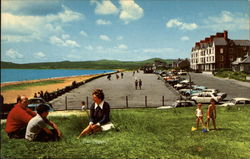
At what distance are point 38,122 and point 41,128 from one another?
0.29m

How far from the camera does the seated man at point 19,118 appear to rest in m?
7.51

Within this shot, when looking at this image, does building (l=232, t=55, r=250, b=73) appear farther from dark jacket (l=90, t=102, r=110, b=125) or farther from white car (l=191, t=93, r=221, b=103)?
dark jacket (l=90, t=102, r=110, b=125)

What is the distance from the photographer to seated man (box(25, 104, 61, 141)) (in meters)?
7.00

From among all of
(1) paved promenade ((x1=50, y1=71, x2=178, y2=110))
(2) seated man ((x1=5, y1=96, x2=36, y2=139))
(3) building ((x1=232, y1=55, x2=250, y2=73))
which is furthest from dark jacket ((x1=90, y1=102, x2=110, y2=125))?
(3) building ((x1=232, y1=55, x2=250, y2=73))

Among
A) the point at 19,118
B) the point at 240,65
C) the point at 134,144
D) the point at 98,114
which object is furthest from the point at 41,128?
the point at 240,65

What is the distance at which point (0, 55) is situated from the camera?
8.56 m

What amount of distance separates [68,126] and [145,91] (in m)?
17.4

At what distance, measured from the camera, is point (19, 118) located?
7.57m

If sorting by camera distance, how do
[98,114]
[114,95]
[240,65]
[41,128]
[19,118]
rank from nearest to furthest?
[41,128] < [19,118] < [98,114] < [114,95] < [240,65]

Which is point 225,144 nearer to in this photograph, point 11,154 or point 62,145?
point 62,145

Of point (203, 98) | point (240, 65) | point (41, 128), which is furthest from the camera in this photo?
point (240, 65)

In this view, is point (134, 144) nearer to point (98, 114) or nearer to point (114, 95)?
point (98, 114)

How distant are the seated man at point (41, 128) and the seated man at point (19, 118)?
43 centimetres

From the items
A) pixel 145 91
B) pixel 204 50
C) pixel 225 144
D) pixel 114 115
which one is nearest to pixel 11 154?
pixel 114 115
